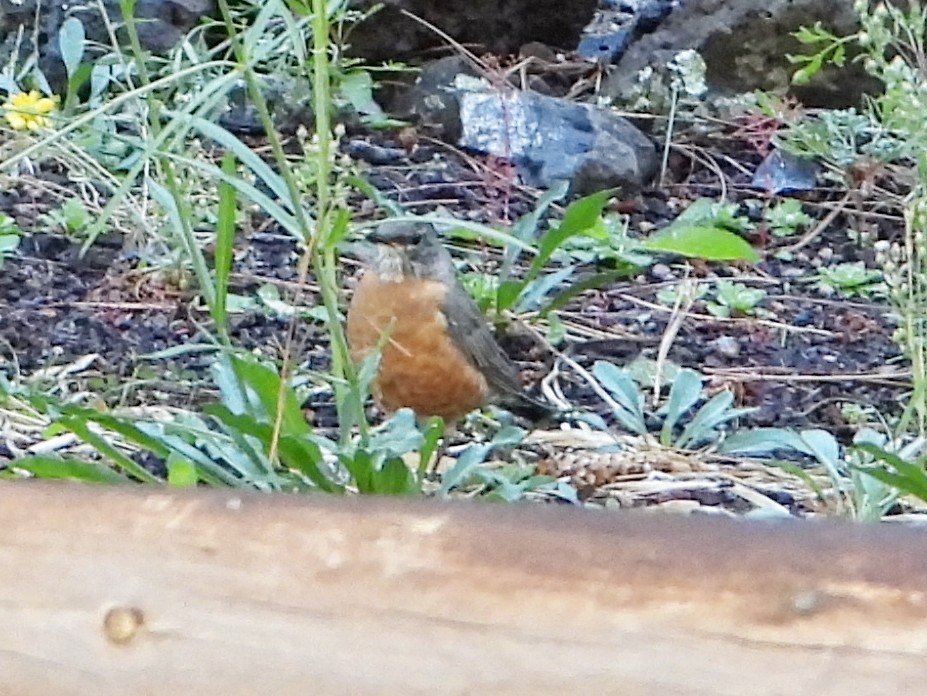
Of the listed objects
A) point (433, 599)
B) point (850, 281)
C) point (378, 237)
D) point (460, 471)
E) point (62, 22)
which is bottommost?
point (850, 281)

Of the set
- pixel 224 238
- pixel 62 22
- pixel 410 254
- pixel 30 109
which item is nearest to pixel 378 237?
pixel 410 254

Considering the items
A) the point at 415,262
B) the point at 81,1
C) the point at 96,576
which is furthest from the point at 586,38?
the point at 96,576

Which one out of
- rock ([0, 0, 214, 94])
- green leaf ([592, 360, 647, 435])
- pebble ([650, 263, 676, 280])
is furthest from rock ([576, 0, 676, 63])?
green leaf ([592, 360, 647, 435])

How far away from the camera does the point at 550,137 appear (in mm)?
4246

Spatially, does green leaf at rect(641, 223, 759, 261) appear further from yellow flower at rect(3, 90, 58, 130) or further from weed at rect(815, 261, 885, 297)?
yellow flower at rect(3, 90, 58, 130)

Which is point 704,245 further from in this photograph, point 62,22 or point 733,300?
point 62,22

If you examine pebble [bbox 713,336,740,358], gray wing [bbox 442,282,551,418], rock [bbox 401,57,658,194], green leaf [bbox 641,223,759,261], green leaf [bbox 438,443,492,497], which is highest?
green leaf [bbox 438,443,492,497]

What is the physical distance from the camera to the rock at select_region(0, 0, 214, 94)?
4.44m

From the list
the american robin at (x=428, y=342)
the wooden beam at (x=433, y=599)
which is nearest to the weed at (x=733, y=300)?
the american robin at (x=428, y=342)

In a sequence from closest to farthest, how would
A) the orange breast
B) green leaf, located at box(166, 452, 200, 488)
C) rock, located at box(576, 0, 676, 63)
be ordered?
green leaf, located at box(166, 452, 200, 488) < the orange breast < rock, located at box(576, 0, 676, 63)

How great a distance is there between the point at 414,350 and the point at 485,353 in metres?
0.13

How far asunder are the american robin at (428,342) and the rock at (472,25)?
2125 millimetres

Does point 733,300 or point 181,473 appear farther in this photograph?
point 733,300

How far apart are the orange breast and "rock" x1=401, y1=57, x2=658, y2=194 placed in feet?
3.97
